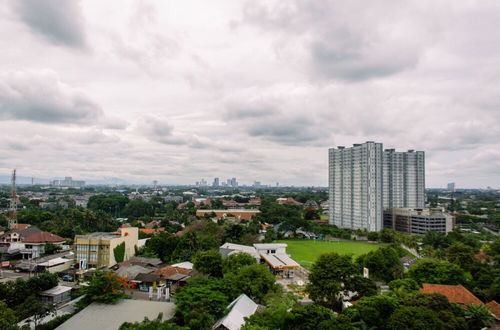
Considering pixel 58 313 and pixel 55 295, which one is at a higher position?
pixel 55 295

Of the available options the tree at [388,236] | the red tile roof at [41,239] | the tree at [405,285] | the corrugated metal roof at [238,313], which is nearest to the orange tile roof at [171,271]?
the corrugated metal roof at [238,313]

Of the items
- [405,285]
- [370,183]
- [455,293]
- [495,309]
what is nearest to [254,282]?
[405,285]

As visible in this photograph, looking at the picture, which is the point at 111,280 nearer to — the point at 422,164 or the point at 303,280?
the point at 303,280

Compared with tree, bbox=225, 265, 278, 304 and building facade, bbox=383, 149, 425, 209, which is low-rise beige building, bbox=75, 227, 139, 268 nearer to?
tree, bbox=225, 265, 278, 304

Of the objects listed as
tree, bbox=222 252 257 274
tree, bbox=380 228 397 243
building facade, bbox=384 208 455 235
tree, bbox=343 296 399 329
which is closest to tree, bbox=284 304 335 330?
tree, bbox=343 296 399 329

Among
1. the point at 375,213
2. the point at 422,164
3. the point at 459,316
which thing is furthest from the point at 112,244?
the point at 422,164

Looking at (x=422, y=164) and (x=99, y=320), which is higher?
(x=422, y=164)

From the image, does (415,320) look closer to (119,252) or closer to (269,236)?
(119,252)
